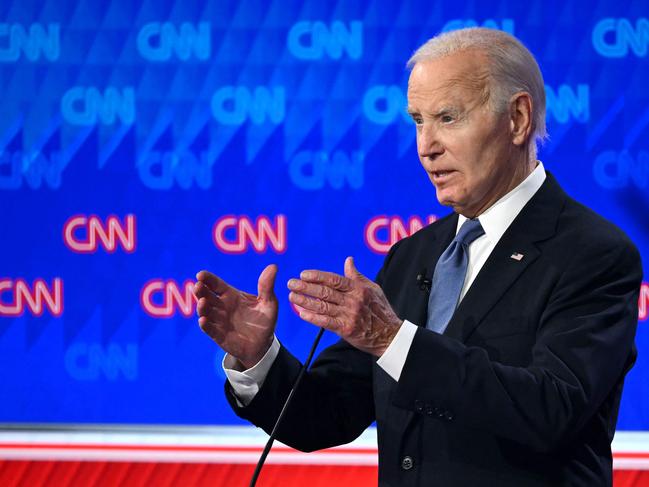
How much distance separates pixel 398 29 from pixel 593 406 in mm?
1429

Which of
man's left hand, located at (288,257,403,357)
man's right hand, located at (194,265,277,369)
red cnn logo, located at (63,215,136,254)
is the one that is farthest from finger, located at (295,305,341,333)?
red cnn logo, located at (63,215,136,254)

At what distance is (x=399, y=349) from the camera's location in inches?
51.4

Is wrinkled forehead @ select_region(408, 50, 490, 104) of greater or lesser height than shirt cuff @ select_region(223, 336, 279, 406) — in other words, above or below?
above

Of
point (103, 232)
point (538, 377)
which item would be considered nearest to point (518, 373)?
point (538, 377)

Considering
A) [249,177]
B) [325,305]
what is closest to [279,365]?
[325,305]

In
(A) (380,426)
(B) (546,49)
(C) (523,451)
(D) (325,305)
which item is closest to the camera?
(D) (325,305)

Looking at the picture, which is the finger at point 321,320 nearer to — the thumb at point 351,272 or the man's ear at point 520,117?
the thumb at point 351,272

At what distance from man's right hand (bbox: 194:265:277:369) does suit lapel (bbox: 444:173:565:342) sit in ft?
0.97

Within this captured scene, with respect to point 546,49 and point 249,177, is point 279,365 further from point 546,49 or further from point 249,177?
point 546,49

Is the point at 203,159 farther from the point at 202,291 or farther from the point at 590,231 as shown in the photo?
the point at 590,231

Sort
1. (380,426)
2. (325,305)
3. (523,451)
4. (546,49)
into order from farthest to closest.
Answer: (546,49)
(380,426)
(523,451)
(325,305)

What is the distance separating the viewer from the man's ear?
5.09ft

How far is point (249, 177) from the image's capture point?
8.34ft

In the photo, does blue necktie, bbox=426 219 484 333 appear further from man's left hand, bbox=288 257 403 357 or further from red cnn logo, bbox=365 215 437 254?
red cnn logo, bbox=365 215 437 254
